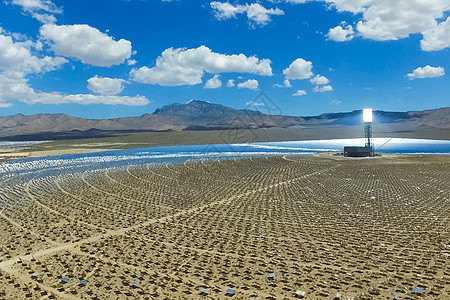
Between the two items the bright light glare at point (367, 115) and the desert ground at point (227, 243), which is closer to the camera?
the desert ground at point (227, 243)

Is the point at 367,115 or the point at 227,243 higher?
the point at 367,115

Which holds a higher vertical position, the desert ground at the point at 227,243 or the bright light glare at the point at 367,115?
the bright light glare at the point at 367,115

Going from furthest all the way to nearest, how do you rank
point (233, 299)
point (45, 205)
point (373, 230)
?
point (45, 205)
point (373, 230)
point (233, 299)

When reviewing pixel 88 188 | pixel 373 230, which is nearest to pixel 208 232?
pixel 373 230

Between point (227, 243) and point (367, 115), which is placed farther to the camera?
point (367, 115)

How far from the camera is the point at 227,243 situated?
15648mm

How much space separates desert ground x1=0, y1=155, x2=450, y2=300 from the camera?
37.2 feet

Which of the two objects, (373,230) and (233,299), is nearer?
(233,299)

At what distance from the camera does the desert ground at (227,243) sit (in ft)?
37.2

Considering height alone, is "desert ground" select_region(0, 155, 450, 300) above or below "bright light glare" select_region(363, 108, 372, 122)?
below

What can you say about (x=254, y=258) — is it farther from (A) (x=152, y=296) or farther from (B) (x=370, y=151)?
(B) (x=370, y=151)

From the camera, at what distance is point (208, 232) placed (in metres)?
17.5

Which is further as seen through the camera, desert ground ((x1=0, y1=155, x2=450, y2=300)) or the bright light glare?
the bright light glare

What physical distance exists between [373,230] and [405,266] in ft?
15.4
